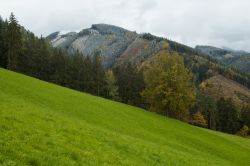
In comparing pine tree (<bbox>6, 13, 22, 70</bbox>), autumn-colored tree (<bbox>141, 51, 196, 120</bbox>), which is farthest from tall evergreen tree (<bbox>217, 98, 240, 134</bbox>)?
pine tree (<bbox>6, 13, 22, 70</bbox>)

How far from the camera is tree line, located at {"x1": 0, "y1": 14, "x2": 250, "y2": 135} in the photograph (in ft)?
274

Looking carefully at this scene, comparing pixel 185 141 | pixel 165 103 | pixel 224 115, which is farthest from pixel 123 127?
pixel 224 115

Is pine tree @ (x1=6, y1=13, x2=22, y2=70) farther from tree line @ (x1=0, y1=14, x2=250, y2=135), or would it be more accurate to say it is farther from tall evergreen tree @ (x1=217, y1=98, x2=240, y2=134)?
tall evergreen tree @ (x1=217, y1=98, x2=240, y2=134)

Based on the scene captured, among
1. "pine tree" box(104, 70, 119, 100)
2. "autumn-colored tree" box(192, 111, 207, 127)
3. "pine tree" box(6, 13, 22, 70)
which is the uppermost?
"pine tree" box(6, 13, 22, 70)

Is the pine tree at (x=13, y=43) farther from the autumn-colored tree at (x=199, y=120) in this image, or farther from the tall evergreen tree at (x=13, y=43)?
the autumn-colored tree at (x=199, y=120)

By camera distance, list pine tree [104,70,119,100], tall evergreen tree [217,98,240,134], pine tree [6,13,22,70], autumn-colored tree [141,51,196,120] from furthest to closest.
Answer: tall evergreen tree [217,98,240,134] < pine tree [104,70,119,100] < pine tree [6,13,22,70] < autumn-colored tree [141,51,196,120]

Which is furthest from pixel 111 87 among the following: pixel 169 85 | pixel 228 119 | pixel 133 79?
pixel 169 85

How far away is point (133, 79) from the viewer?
150 meters

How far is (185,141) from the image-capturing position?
5334cm

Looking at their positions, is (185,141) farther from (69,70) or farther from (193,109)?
(193,109)

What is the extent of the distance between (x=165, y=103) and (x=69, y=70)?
5995 centimetres

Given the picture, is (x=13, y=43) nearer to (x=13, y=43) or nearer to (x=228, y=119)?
(x=13, y=43)

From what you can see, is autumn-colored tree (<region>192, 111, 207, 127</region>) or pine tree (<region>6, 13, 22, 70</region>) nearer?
pine tree (<region>6, 13, 22, 70</region>)

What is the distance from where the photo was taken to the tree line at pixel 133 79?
8344 cm
